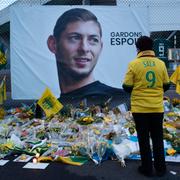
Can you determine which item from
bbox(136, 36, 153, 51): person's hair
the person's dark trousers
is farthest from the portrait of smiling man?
the person's dark trousers

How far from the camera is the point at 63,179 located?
430cm

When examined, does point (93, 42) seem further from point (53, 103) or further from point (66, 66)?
point (53, 103)

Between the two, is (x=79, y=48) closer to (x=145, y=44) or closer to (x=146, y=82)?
(x=145, y=44)

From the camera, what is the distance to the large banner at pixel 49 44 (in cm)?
802

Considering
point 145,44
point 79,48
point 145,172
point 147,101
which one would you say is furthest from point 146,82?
point 79,48

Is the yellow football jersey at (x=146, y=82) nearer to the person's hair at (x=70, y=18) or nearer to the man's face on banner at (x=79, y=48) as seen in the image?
the man's face on banner at (x=79, y=48)

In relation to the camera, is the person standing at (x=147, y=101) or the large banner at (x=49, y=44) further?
the large banner at (x=49, y=44)

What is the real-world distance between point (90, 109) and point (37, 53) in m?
1.88

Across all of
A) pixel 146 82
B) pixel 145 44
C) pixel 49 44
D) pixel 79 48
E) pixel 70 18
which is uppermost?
pixel 70 18

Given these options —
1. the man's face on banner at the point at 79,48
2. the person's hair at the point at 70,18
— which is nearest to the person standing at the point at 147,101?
the man's face on banner at the point at 79,48

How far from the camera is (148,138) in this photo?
14.4 feet

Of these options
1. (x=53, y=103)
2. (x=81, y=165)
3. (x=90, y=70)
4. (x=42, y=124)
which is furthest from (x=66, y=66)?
(x=81, y=165)

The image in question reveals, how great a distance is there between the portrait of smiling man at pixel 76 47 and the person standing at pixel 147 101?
11.9 feet

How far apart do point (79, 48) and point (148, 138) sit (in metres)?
4.05
